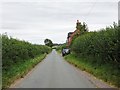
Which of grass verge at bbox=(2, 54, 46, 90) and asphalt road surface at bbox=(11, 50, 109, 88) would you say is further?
grass verge at bbox=(2, 54, 46, 90)

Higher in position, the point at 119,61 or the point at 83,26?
the point at 83,26

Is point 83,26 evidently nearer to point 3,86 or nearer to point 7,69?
point 7,69

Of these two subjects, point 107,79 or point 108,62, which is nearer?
point 107,79

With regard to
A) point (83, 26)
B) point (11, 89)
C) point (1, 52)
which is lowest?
point (11, 89)

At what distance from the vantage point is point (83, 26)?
76312mm

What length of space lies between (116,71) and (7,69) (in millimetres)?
8152

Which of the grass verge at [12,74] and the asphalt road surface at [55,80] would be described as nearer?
the asphalt road surface at [55,80]

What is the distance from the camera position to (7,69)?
2395cm

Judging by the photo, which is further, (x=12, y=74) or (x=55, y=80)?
(x=12, y=74)

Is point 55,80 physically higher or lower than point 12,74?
lower

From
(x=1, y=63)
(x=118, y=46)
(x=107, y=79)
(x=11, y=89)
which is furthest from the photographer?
(x=1, y=63)

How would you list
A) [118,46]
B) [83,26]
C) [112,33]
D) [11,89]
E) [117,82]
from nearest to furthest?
[11,89] < [117,82] < [118,46] < [112,33] < [83,26]

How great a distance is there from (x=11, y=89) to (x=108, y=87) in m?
4.16

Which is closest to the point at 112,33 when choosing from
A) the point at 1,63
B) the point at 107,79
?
the point at 107,79
